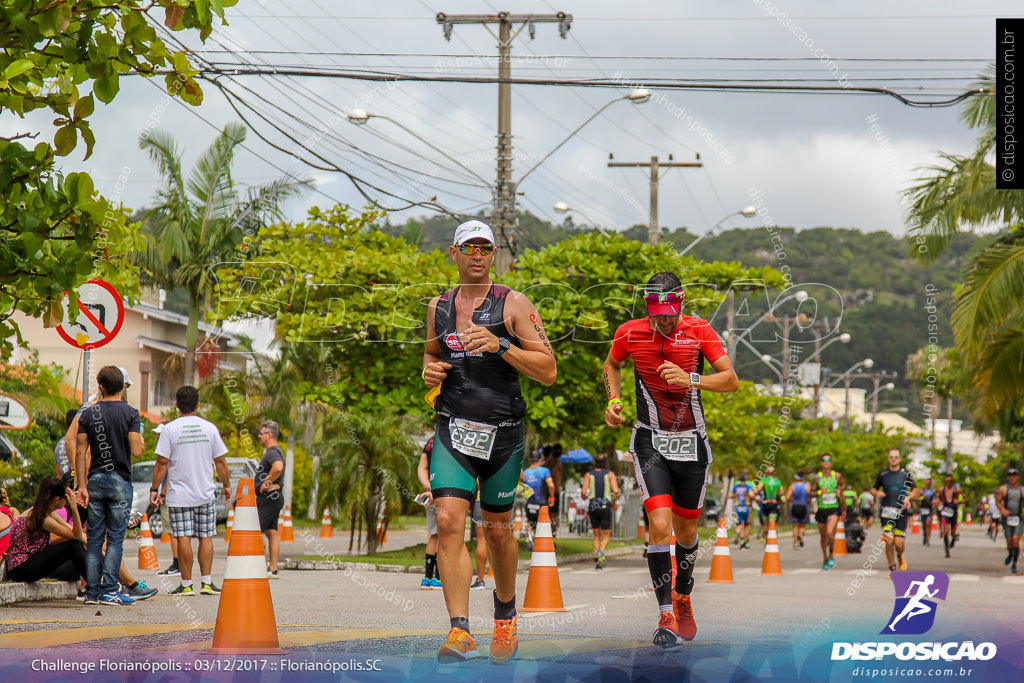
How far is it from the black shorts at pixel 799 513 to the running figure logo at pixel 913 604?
2189 centimetres

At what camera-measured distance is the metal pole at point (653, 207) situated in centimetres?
2992

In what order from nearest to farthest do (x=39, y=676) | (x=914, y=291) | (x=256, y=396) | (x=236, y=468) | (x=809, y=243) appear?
1. (x=39, y=676)
2. (x=236, y=468)
3. (x=256, y=396)
4. (x=809, y=243)
5. (x=914, y=291)


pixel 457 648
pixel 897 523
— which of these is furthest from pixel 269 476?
pixel 897 523

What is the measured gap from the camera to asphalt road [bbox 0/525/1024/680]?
19.2 feet

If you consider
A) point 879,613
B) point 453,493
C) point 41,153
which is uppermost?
point 41,153

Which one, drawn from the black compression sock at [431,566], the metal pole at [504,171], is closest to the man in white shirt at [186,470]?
the black compression sock at [431,566]

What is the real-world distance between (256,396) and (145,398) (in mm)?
3796

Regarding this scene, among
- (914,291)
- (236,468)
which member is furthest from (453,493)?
(914,291)

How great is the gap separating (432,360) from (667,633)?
6.14 feet

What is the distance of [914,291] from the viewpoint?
97.6m

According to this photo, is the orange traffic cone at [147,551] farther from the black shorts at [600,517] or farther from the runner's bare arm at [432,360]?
the runner's bare arm at [432,360]

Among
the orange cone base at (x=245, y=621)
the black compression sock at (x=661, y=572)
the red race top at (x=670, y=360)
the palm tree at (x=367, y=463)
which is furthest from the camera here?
the palm tree at (x=367, y=463)

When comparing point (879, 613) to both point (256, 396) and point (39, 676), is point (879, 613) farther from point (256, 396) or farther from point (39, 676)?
point (256, 396)

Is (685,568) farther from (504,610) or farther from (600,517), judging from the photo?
(600,517)
